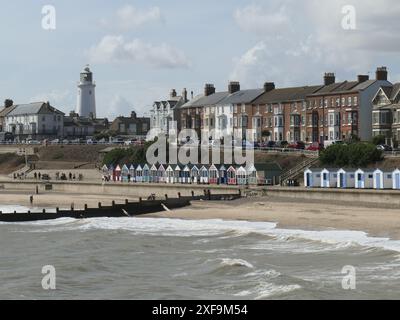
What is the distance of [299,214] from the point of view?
52250mm

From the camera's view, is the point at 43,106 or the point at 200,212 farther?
the point at 43,106

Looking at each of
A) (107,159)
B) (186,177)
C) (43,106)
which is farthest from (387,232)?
(43,106)

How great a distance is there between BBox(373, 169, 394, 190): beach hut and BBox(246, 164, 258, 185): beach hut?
1485cm

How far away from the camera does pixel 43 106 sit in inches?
5871

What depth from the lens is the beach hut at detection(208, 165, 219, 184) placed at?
3051 inches

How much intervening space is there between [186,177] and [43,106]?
244 feet

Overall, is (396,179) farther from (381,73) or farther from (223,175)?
(381,73)

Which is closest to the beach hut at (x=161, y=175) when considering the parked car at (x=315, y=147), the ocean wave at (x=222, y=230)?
the parked car at (x=315, y=147)

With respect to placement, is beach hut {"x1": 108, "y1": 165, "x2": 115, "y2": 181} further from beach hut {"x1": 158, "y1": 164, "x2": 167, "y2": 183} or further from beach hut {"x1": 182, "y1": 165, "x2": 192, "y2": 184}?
beach hut {"x1": 182, "y1": 165, "x2": 192, "y2": 184}

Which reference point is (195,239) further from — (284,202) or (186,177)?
(186,177)

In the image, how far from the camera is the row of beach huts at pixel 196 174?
240 feet

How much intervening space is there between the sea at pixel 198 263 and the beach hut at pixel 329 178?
1566 cm

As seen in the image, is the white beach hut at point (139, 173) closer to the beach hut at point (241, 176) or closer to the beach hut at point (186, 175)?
the beach hut at point (186, 175)

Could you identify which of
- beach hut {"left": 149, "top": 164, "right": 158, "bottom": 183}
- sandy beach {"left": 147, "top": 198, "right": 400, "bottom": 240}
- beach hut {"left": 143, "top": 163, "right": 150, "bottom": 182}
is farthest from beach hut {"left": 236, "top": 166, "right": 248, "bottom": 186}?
beach hut {"left": 143, "top": 163, "right": 150, "bottom": 182}
